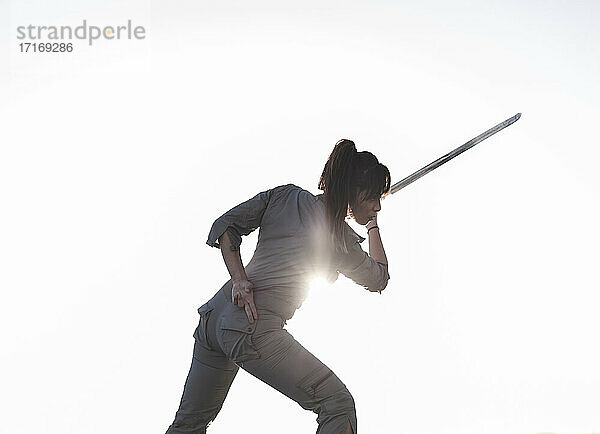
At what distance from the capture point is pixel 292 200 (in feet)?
9.62

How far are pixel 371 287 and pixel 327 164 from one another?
0.52 meters

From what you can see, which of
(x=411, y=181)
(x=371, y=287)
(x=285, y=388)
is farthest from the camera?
(x=411, y=181)

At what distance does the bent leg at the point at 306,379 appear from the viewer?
9.09 ft

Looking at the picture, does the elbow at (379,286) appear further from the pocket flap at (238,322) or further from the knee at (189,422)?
the knee at (189,422)

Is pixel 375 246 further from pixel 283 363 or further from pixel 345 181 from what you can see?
pixel 283 363

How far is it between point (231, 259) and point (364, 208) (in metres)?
0.54

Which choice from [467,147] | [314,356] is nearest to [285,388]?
[314,356]

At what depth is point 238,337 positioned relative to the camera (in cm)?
280

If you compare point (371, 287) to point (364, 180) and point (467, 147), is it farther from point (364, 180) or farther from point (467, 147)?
point (467, 147)

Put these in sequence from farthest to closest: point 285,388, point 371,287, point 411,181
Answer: point 411,181
point 371,287
point 285,388

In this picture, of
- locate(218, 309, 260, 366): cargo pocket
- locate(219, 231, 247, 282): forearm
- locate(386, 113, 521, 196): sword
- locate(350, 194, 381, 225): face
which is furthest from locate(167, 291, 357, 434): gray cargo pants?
locate(386, 113, 521, 196): sword

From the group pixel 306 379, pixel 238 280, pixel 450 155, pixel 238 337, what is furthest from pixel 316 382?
pixel 450 155

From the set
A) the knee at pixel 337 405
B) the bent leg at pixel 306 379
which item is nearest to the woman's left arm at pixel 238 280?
the bent leg at pixel 306 379

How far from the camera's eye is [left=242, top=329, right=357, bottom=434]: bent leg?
9.09ft
